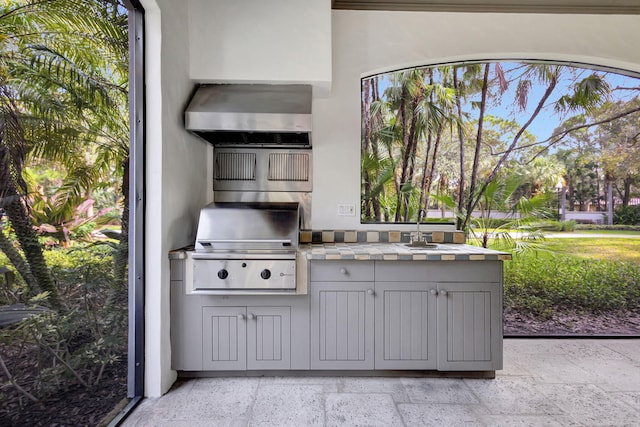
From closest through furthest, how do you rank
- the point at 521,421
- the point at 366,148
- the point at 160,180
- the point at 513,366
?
the point at 521,421 < the point at 160,180 < the point at 513,366 < the point at 366,148

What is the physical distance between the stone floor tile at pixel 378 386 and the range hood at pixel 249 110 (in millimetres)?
1670

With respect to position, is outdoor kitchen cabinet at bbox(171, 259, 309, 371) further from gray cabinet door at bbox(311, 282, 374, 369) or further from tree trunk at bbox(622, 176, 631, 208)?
tree trunk at bbox(622, 176, 631, 208)

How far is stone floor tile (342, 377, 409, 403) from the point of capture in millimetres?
2068

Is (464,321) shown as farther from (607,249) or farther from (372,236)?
(607,249)

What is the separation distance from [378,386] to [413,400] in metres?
0.23

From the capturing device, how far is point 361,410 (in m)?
1.91

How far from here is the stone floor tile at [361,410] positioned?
1.81 metres

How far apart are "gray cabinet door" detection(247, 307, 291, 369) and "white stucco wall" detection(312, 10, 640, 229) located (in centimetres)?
98

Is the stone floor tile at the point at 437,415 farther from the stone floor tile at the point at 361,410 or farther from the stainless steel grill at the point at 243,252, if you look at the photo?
the stainless steel grill at the point at 243,252

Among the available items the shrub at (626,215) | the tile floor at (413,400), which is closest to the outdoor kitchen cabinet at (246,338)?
the tile floor at (413,400)

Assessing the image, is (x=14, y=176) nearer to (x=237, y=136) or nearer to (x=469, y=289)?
(x=237, y=136)

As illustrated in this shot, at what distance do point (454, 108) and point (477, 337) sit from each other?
6.45 feet

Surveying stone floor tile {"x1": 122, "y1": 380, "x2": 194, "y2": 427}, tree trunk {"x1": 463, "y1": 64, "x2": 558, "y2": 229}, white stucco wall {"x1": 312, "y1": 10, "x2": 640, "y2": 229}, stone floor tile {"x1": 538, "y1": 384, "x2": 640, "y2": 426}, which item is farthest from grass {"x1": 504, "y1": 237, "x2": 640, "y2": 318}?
stone floor tile {"x1": 122, "y1": 380, "x2": 194, "y2": 427}

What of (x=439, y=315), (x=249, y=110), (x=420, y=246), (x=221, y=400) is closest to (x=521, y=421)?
(x=439, y=315)
